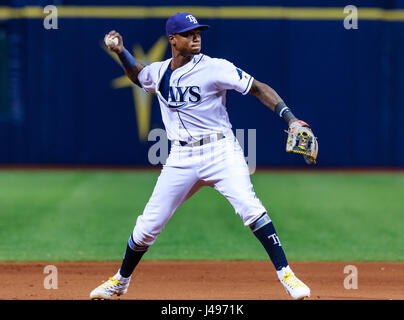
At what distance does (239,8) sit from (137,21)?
229 cm

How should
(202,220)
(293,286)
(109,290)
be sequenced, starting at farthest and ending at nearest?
1. (202,220)
2. (109,290)
3. (293,286)

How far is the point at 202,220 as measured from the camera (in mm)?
10570

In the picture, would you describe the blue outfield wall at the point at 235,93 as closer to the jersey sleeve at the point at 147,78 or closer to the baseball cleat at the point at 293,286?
the jersey sleeve at the point at 147,78

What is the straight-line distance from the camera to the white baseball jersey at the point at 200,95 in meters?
5.54

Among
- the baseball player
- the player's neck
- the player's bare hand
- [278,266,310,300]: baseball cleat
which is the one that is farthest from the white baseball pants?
the player's bare hand

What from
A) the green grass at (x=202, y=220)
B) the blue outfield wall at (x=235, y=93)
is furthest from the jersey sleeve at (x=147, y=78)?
the blue outfield wall at (x=235, y=93)

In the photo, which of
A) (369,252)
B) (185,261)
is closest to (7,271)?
(185,261)

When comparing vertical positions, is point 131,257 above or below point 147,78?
below

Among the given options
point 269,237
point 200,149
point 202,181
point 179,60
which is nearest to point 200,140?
point 200,149

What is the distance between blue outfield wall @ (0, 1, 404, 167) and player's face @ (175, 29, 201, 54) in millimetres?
11900

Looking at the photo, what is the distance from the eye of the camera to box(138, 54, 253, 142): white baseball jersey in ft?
18.2

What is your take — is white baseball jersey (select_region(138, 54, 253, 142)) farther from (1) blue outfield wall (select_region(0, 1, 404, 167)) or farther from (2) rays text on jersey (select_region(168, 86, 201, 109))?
(1) blue outfield wall (select_region(0, 1, 404, 167))

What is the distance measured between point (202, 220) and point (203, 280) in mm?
3699

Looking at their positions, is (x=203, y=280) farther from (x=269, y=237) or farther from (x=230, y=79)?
(x=230, y=79)
